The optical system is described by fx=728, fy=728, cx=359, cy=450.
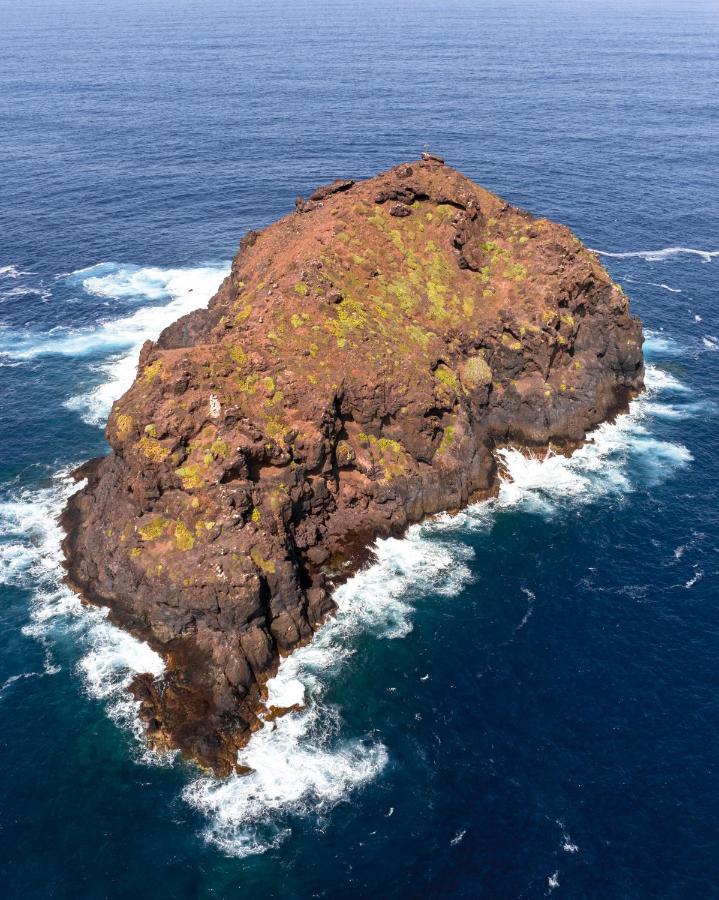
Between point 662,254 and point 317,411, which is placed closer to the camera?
point 317,411

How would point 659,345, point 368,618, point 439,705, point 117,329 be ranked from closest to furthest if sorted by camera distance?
point 439,705 → point 368,618 → point 659,345 → point 117,329

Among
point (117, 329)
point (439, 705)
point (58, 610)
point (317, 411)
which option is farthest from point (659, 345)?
point (58, 610)

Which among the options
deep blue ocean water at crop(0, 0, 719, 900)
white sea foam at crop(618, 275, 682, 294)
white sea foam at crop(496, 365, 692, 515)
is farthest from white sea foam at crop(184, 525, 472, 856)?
white sea foam at crop(618, 275, 682, 294)

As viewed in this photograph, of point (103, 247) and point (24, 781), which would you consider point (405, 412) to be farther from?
point (103, 247)

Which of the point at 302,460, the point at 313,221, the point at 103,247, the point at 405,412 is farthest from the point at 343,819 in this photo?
the point at 103,247

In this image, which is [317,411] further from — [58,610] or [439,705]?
[58,610]

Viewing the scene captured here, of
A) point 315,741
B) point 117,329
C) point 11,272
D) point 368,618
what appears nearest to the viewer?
point 315,741

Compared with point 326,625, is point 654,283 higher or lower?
higher
